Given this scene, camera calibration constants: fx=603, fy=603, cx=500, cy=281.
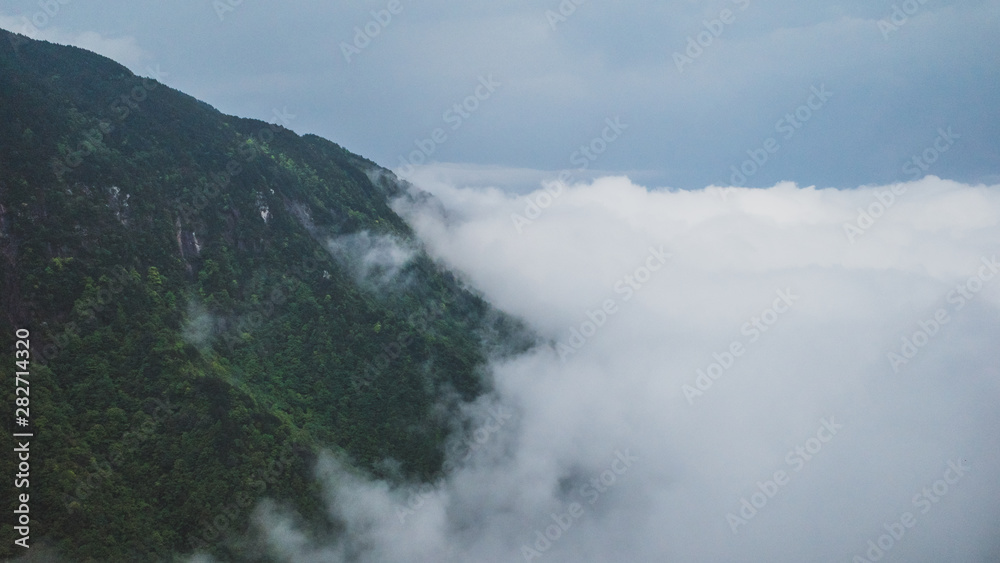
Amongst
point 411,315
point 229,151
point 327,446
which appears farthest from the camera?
point 411,315

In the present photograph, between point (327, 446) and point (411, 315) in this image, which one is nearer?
point (327, 446)

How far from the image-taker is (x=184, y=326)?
286 ft

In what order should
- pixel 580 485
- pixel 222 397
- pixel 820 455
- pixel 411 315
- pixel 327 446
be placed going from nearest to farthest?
pixel 222 397
pixel 327 446
pixel 411 315
pixel 580 485
pixel 820 455

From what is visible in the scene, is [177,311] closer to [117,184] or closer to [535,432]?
[117,184]

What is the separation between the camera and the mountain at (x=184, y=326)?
70562 mm

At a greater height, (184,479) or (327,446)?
(327,446)

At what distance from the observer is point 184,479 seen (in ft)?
244

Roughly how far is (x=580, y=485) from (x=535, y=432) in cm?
1621

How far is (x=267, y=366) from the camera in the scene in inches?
3871

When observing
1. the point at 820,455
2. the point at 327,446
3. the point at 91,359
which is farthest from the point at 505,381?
the point at 820,455

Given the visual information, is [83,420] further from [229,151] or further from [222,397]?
[229,151]

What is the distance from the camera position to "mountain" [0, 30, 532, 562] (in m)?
70.6

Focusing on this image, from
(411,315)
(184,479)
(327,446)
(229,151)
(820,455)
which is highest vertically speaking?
(229,151)

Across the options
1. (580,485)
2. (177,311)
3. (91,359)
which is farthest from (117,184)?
(580,485)
